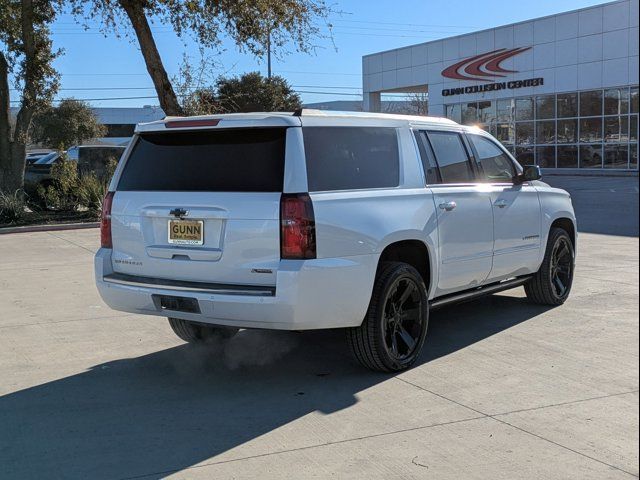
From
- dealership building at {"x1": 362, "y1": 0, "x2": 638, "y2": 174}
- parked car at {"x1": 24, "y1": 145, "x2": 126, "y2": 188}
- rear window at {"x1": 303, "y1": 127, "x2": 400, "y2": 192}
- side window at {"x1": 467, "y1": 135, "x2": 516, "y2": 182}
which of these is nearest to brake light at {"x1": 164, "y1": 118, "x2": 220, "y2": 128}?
rear window at {"x1": 303, "y1": 127, "x2": 400, "y2": 192}

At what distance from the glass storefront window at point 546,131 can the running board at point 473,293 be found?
30.9 meters

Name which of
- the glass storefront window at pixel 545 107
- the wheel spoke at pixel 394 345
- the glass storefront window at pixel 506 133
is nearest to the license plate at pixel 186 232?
the wheel spoke at pixel 394 345

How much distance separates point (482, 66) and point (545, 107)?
4.66 m

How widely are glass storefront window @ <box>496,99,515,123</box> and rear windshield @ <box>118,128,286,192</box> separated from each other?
3518 cm

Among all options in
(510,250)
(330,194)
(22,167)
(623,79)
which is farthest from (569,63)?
(330,194)

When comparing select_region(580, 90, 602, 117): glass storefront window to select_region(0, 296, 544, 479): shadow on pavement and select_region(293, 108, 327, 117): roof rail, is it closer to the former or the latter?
select_region(0, 296, 544, 479): shadow on pavement

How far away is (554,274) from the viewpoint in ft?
25.7

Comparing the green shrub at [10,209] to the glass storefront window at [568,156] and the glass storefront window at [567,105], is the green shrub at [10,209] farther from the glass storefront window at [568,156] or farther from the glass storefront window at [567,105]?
the glass storefront window at [567,105]

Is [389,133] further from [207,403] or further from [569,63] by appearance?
[569,63]

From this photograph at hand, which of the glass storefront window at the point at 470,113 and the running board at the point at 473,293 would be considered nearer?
the running board at the point at 473,293

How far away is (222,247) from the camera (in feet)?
16.7

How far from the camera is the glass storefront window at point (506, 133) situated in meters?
38.8

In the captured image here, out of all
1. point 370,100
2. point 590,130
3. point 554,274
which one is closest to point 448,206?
point 554,274

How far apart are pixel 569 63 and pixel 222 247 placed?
33.7 meters
